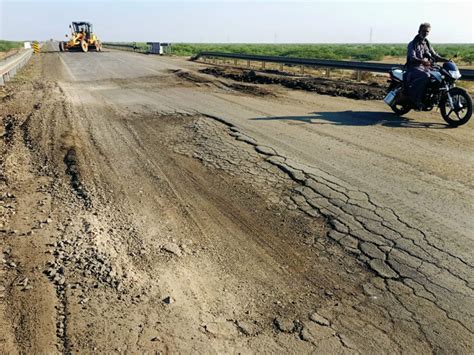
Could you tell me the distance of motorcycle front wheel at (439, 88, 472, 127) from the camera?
790 centimetres

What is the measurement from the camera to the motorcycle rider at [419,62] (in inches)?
332

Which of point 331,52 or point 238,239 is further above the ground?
point 331,52

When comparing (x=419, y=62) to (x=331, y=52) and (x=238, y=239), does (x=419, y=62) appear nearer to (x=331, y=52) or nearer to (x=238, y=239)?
(x=238, y=239)

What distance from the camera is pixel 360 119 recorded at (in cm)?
896

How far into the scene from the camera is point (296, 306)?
3.14 meters

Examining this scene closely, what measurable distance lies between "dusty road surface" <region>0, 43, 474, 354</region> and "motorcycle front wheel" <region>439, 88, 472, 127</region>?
9.1 inches

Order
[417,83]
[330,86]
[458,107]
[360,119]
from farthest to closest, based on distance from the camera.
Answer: [330,86], [360,119], [417,83], [458,107]

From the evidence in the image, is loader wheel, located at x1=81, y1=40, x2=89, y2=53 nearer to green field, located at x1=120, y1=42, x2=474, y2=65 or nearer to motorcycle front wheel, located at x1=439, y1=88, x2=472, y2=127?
green field, located at x1=120, y1=42, x2=474, y2=65

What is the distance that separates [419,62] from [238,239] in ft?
21.3

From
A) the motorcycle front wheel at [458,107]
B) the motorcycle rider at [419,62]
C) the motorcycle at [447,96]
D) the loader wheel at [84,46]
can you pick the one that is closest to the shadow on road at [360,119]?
the motorcycle front wheel at [458,107]

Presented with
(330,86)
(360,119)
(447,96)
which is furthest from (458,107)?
(330,86)

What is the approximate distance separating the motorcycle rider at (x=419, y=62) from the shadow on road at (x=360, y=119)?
49 centimetres

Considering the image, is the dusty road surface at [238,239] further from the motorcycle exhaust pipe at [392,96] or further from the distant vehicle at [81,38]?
the distant vehicle at [81,38]

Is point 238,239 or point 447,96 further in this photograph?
point 447,96
